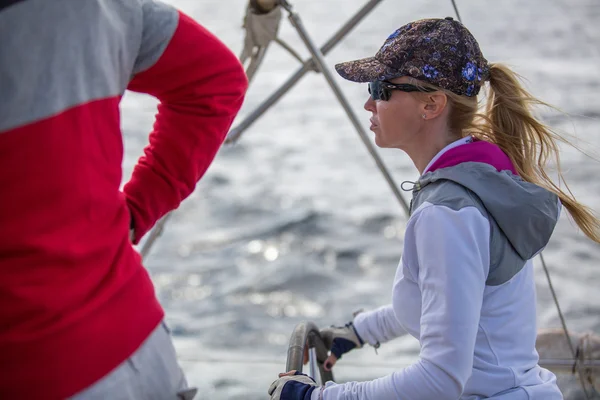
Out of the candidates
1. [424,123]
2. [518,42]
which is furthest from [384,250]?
[518,42]

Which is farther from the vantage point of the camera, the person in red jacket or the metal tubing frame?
the metal tubing frame

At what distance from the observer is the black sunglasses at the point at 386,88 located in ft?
3.92

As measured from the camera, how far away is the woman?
1.07 meters

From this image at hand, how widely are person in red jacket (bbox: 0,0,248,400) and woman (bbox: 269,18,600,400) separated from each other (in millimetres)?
268

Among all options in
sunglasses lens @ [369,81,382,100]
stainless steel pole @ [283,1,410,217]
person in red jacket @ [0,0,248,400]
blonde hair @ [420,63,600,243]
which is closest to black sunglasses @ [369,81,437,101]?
sunglasses lens @ [369,81,382,100]

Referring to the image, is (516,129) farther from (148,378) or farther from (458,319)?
(148,378)

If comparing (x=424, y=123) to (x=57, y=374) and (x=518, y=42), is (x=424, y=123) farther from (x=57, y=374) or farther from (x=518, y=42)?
(x=518, y=42)

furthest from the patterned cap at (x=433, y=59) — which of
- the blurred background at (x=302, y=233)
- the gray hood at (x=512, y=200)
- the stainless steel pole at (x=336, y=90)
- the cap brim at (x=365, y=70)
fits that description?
the blurred background at (x=302, y=233)

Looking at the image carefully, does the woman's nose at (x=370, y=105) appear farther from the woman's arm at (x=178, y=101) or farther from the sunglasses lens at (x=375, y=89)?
the woman's arm at (x=178, y=101)

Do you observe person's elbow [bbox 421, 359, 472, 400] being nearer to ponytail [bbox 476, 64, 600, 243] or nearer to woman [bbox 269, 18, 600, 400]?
woman [bbox 269, 18, 600, 400]

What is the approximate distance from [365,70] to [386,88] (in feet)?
0.13

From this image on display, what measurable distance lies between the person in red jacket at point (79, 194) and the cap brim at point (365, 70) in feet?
0.81

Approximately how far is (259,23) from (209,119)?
88 cm

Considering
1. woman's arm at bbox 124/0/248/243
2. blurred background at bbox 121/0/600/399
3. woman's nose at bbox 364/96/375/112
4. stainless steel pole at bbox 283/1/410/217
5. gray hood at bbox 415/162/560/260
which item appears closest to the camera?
woman's arm at bbox 124/0/248/243
